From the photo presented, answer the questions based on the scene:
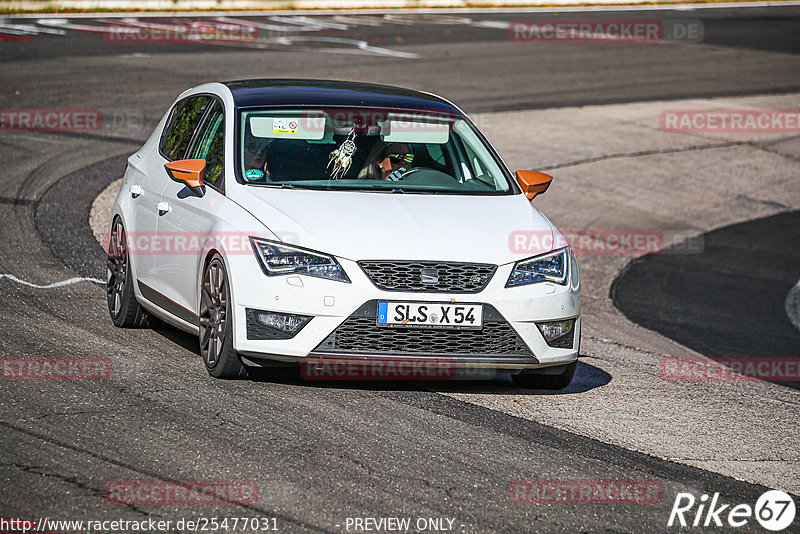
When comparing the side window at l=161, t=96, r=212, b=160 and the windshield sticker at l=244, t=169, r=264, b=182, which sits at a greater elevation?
the side window at l=161, t=96, r=212, b=160

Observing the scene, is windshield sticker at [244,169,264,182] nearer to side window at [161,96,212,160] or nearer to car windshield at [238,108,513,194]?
car windshield at [238,108,513,194]

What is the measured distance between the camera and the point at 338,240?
21.7 feet

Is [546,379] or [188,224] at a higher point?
[188,224]

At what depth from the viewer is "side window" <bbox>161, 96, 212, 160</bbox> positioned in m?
8.20

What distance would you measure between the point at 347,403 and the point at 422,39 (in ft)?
74.6

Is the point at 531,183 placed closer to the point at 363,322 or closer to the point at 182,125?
the point at 363,322

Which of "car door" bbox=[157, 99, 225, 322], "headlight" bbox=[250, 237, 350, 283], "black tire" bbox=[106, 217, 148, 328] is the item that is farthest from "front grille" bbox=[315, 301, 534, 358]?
"black tire" bbox=[106, 217, 148, 328]

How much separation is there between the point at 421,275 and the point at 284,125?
170 centimetres

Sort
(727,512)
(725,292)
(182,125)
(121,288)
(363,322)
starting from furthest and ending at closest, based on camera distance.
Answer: (725,292), (182,125), (121,288), (363,322), (727,512)

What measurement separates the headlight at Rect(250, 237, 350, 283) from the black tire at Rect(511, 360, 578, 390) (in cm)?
149

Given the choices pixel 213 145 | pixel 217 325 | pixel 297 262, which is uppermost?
pixel 213 145

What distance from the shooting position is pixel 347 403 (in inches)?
259

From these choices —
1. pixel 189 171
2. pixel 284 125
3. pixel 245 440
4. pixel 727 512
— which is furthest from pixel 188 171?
pixel 727 512

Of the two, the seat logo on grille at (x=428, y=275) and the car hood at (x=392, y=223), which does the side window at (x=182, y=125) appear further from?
the seat logo on grille at (x=428, y=275)
